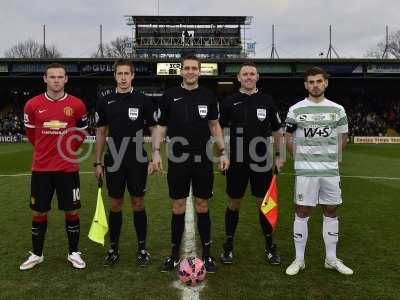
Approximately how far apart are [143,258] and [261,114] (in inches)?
84.9

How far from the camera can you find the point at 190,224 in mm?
7074

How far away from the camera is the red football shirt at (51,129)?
201 inches

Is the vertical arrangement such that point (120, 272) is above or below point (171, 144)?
below

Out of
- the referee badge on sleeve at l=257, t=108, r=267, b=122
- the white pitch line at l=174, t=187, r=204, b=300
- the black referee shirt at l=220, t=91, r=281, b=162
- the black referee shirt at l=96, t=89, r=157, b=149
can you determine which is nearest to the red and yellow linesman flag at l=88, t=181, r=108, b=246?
the black referee shirt at l=96, t=89, r=157, b=149

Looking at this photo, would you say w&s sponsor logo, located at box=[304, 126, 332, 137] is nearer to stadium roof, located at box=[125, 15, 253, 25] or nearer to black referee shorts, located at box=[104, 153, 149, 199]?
black referee shorts, located at box=[104, 153, 149, 199]

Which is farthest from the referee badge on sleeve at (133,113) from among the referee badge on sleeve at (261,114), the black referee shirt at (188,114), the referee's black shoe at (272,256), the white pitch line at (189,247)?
the referee's black shoe at (272,256)

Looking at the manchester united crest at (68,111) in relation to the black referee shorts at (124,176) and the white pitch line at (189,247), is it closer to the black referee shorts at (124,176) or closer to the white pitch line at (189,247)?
the black referee shorts at (124,176)

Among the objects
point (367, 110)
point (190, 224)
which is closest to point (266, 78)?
point (367, 110)

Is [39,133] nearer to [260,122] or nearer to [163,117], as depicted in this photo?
[163,117]

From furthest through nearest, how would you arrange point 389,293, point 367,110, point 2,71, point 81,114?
1. point 367,110
2. point 2,71
3. point 81,114
4. point 389,293

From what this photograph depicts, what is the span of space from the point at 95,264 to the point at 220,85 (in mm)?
32736

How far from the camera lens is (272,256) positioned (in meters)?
5.27

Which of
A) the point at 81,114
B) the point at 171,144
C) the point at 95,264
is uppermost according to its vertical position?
the point at 81,114

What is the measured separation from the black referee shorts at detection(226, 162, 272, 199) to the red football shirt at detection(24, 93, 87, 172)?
1.83 m
